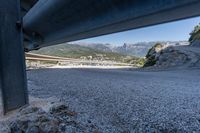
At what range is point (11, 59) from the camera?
396cm

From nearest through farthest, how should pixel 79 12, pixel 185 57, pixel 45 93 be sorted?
pixel 79 12
pixel 45 93
pixel 185 57

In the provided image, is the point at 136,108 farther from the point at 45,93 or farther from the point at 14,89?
the point at 45,93

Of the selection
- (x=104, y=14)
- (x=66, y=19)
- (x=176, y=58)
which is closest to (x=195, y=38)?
(x=176, y=58)

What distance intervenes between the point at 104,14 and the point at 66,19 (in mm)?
1083

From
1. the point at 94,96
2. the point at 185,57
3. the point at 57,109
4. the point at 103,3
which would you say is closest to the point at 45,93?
the point at 94,96

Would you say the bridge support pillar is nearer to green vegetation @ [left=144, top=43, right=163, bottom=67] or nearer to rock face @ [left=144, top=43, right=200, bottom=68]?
rock face @ [left=144, top=43, right=200, bottom=68]

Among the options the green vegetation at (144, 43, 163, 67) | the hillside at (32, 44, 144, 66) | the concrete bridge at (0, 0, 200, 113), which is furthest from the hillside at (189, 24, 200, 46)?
the concrete bridge at (0, 0, 200, 113)

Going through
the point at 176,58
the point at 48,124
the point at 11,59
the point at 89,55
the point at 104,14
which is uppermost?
the point at 104,14

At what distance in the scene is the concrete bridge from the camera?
8.48ft

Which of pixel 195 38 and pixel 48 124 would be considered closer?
pixel 48 124

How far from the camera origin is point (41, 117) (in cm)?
303

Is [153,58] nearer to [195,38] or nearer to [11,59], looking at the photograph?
[195,38]

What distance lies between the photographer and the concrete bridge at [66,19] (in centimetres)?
259

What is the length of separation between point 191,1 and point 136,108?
2008mm
